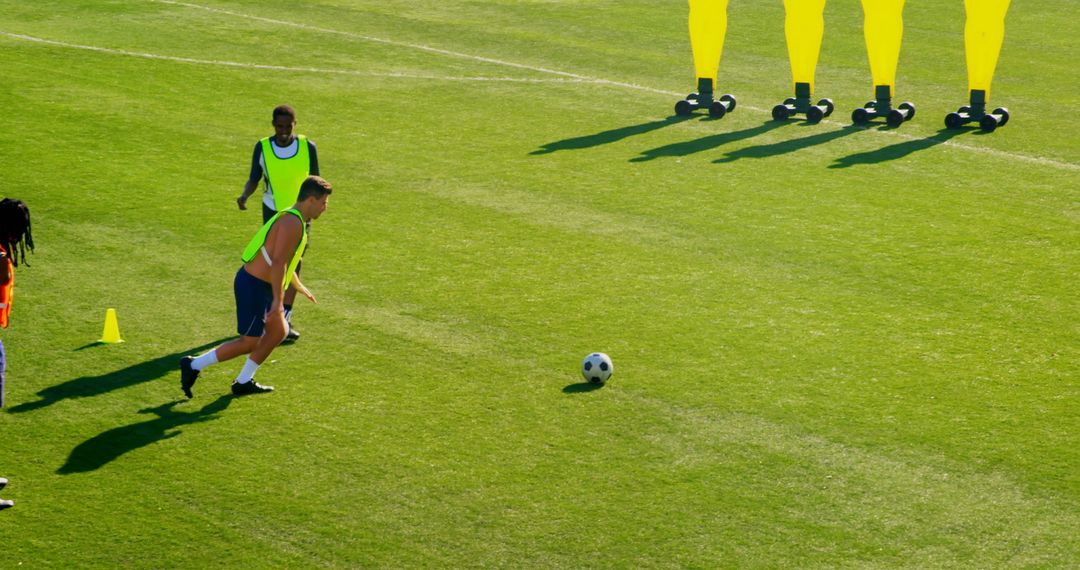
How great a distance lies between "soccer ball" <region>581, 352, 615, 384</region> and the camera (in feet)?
38.0

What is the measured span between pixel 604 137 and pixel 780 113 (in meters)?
3.14

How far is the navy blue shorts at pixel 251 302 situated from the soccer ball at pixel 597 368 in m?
2.71

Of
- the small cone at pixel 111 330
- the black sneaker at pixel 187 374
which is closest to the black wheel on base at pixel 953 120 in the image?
the small cone at pixel 111 330

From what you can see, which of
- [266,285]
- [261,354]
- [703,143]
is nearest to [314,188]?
→ [266,285]

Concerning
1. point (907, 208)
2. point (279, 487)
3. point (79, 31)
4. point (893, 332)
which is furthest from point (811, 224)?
point (79, 31)

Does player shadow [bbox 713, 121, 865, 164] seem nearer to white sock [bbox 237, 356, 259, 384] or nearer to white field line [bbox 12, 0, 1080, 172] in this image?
white field line [bbox 12, 0, 1080, 172]

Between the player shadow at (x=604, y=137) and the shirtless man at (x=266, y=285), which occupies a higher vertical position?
the shirtless man at (x=266, y=285)

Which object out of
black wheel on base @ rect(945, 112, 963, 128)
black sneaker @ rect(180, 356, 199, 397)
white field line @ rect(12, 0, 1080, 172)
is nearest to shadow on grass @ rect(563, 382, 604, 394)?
black sneaker @ rect(180, 356, 199, 397)

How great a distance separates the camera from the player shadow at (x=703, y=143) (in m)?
19.4

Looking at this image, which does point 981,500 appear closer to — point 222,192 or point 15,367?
point 15,367

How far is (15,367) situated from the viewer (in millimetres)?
11750

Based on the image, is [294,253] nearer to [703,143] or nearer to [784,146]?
[703,143]

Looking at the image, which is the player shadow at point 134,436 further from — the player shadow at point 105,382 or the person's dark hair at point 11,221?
the person's dark hair at point 11,221

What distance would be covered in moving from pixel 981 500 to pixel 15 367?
7.97 m
